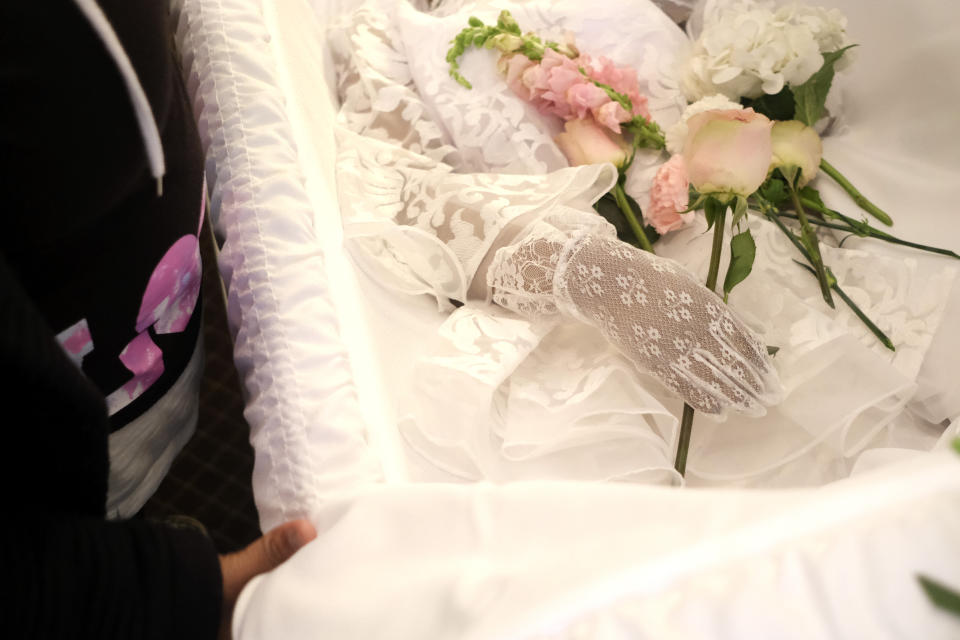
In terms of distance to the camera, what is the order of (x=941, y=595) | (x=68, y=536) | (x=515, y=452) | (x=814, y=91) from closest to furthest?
(x=941, y=595) < (x=68, y=536) < (x=515, y=452) < (x=814, y=91)

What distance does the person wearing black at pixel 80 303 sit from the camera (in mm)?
426

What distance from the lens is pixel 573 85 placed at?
2.87ft

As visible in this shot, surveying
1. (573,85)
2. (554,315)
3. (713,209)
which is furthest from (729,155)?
(573,85)

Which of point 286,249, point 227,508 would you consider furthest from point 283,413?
point 227,508

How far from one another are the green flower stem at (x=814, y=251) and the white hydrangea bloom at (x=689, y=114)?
123mm

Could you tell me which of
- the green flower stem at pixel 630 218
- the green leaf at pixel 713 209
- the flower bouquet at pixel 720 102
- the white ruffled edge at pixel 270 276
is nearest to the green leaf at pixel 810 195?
the flower bouquet at pixel 720 102

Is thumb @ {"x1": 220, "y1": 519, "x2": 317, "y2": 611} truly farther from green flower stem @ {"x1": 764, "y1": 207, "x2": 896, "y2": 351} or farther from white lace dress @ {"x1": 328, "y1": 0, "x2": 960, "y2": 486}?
green flower stem @ {"x1": 764, "y1": 207, "x2": 896, "y2": 351}

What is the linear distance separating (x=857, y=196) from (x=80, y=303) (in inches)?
35.0

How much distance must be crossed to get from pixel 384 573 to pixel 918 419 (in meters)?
0.60

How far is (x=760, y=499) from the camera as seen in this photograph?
0.42 m

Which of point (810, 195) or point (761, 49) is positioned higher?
point (761, 49)

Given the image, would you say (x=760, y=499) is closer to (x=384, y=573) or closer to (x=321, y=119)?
(x=384, y=573)

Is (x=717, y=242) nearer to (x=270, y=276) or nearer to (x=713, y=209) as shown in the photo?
(x=713, y=209)

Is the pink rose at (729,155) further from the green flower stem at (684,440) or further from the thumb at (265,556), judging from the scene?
the thumb at (265,556)
